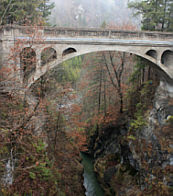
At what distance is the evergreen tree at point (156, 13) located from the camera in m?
15.2

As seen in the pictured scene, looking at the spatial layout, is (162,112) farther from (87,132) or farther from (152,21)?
(87,132)

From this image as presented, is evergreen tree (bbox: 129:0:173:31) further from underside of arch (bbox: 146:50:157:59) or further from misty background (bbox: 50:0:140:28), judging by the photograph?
misty background (bbox: 50:0:140:28)

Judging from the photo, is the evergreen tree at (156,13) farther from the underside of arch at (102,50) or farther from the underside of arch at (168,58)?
the underside of arch at (102,50)

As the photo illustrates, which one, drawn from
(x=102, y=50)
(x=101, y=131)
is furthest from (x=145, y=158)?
(x=101, y=131)

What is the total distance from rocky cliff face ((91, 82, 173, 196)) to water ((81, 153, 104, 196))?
52 centimetres

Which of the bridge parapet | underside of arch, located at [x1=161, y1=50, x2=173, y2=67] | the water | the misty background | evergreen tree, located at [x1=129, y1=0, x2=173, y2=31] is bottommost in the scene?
the water

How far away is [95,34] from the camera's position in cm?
1176

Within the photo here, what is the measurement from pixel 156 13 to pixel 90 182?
13.3 metres

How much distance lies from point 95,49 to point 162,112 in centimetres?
569

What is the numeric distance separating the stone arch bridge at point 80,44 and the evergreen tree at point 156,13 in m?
2.61

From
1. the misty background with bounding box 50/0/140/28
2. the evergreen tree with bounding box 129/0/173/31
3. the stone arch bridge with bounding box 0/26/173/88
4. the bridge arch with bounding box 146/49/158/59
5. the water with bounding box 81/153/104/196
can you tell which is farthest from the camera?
the misty background with bounding box 50/0/140/28

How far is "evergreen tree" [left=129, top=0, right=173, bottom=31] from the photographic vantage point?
15211mm

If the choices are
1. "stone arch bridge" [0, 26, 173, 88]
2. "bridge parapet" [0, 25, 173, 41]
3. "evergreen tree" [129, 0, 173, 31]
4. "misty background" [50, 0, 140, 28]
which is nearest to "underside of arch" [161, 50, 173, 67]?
"stone arch bridge" [0, 26, 173, 88]

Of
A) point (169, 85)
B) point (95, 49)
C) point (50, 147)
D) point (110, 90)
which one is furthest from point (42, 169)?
point (110, 90)
